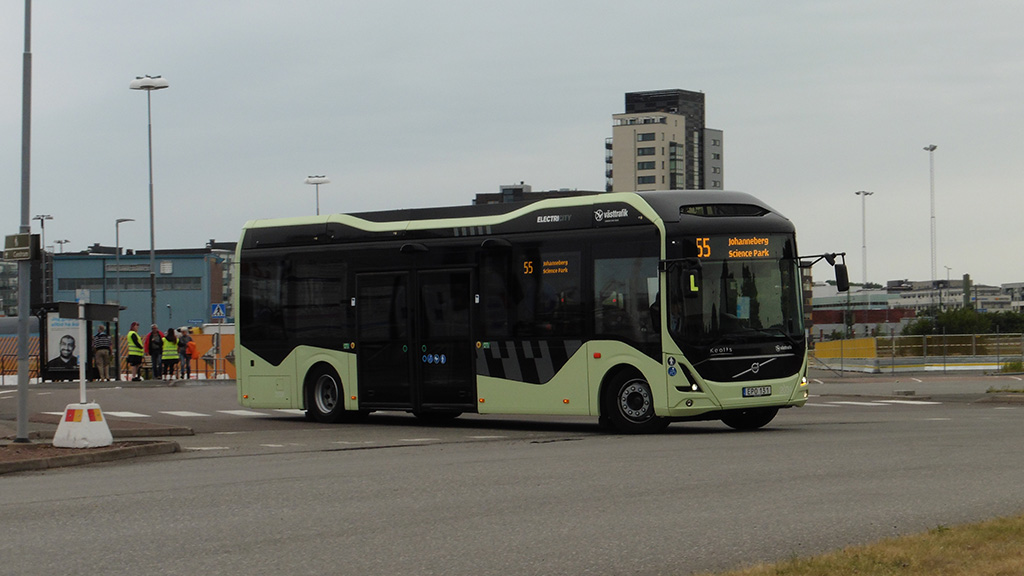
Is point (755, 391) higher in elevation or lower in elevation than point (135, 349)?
lower

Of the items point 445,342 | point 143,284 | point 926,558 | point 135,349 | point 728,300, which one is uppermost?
point 143,284

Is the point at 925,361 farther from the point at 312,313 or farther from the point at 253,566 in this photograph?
the point at 253,566

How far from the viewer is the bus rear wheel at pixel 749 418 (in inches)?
768

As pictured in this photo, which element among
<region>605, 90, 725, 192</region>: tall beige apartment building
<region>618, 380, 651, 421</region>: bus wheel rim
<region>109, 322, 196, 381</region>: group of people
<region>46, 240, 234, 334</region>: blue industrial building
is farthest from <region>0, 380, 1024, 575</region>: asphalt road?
<region>605, 90, 725, 192</region>: tall beige apartment building

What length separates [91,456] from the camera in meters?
15.8

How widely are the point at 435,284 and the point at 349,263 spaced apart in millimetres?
1891

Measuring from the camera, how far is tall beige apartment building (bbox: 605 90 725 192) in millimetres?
155500

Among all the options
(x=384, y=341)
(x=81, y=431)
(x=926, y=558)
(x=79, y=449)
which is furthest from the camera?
(x=384, y=341)

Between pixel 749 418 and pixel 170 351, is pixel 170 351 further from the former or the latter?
pixel 749 418

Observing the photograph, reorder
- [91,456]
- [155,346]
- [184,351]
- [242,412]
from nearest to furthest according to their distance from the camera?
1. [91,456]
2. [242,412]
3. [155,346]
4. [184,351]

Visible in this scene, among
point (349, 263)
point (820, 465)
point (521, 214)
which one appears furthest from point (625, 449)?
point (349, 263)

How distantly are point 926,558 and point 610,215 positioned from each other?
11.8 m

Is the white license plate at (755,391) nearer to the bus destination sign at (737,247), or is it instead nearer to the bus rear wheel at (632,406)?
the bus rear wheel at (632,406)

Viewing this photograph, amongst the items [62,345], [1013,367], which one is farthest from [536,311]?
[1013,367]
